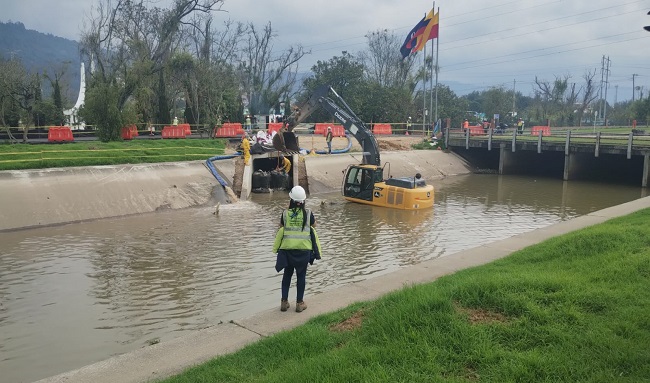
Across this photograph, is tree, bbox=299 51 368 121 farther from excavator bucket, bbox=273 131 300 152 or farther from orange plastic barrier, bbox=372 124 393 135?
excavator bucket, bbox=273 131 300 152

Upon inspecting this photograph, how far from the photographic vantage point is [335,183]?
2791cm

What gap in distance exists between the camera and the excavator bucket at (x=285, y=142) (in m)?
26.5

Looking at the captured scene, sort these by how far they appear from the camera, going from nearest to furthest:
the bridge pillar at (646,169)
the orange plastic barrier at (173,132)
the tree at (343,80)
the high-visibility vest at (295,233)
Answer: the high-visibility vest at (295,233) → the bridge pillar at (646,169) → the orange plastic barrier at (173,132) → the tree at (343,80)

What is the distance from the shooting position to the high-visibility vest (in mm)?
7902

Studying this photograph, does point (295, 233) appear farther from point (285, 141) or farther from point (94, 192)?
point (285, 141)

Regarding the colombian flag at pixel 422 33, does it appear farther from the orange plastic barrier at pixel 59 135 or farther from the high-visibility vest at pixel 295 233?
the high-visibility vest at pixel 295 233

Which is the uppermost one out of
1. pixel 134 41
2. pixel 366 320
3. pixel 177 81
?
pixel 134 41

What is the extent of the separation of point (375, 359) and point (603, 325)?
2473mm

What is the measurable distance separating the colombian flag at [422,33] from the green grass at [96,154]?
58.7 feet

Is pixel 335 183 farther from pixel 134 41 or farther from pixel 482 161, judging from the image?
pixel 134 41

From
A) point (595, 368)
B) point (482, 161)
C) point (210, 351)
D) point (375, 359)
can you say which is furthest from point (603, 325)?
point (482, 161)

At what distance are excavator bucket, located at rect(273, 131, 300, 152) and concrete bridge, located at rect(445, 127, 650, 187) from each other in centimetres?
1621

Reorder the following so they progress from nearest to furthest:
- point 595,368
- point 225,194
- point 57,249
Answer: point 595,368, point 57,249, point 225,194

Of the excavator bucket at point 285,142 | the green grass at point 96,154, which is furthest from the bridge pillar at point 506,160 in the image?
the green grass at point 96,154
